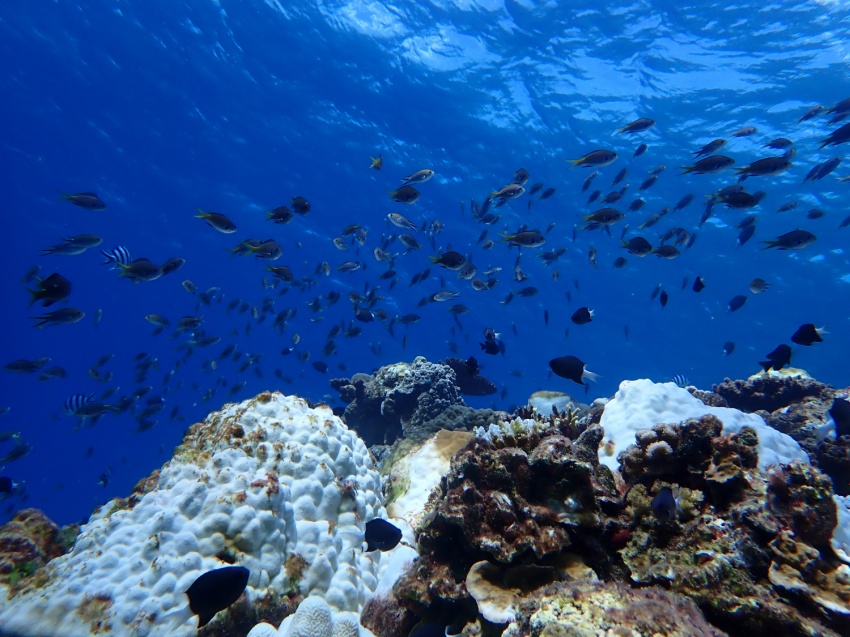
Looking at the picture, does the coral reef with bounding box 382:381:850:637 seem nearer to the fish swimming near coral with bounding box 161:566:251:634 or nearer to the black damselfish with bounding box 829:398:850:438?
the fish swimming near coral with bounding box 161:566:251:634

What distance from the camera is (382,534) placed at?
3838 millimetres

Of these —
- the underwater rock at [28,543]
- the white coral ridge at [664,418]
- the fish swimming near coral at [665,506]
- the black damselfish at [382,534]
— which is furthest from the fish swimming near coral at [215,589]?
the white coral ridge at [664,418]

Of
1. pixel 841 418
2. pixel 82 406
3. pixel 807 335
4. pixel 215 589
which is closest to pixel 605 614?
pixel 215 589

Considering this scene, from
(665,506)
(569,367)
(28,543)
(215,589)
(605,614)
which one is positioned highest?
(569,367)

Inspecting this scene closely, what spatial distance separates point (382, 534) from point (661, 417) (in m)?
3.33

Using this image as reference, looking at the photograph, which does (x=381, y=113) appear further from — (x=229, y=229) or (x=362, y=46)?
(x=229, y=229)

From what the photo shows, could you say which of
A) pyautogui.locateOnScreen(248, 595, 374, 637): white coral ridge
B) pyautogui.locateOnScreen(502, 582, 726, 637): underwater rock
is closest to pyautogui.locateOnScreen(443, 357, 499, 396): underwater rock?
pyautogui.locateOnScreen(248, 595, 374, 637): white coral ridge

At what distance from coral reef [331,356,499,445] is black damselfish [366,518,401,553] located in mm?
4538

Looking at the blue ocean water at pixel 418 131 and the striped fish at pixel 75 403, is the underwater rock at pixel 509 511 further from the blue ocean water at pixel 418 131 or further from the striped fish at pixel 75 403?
the blue ocean water at pixel 418 131

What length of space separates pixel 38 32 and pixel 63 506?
225ft

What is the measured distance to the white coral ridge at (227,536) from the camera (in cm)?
314

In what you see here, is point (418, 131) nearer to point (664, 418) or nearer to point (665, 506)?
point (664, 418)

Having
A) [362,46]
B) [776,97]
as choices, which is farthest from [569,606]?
[776,97]

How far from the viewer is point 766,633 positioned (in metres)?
2.27
